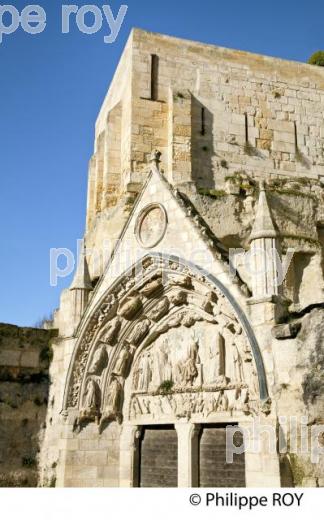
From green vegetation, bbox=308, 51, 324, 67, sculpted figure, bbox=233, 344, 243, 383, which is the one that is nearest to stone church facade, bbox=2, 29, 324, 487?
sculpted figure, bbox=233, 344, 243, 383

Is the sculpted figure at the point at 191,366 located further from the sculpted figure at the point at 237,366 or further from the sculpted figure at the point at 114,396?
the sculpted figure at the point at 114,396

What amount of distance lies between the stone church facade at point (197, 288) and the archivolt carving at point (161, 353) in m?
0.03

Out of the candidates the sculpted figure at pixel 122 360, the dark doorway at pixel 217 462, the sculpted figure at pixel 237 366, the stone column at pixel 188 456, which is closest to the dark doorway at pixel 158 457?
the stone column at pixel 188 456

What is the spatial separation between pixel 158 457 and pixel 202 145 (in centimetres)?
725

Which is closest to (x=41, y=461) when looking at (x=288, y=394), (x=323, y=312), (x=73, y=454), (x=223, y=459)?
(x=73, y=454)

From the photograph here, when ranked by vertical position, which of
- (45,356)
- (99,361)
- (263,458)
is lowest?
(263,458)

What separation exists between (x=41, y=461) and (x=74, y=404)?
70.7 inches

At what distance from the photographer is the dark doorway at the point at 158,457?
10.0 meters

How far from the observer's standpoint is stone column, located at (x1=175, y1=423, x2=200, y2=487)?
31.3 feet

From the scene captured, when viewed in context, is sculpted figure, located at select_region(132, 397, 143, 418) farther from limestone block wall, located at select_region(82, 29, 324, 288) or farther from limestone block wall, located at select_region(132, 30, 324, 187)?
limestone block wall, located at select_region(132, 30, 324, 187)

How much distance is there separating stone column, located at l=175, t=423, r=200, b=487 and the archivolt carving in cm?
30

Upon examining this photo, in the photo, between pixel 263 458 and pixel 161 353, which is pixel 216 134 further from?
pixel 263 458

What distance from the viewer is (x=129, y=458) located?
10656mm

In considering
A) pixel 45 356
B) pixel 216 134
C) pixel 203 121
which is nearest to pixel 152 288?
pixel 45 356
